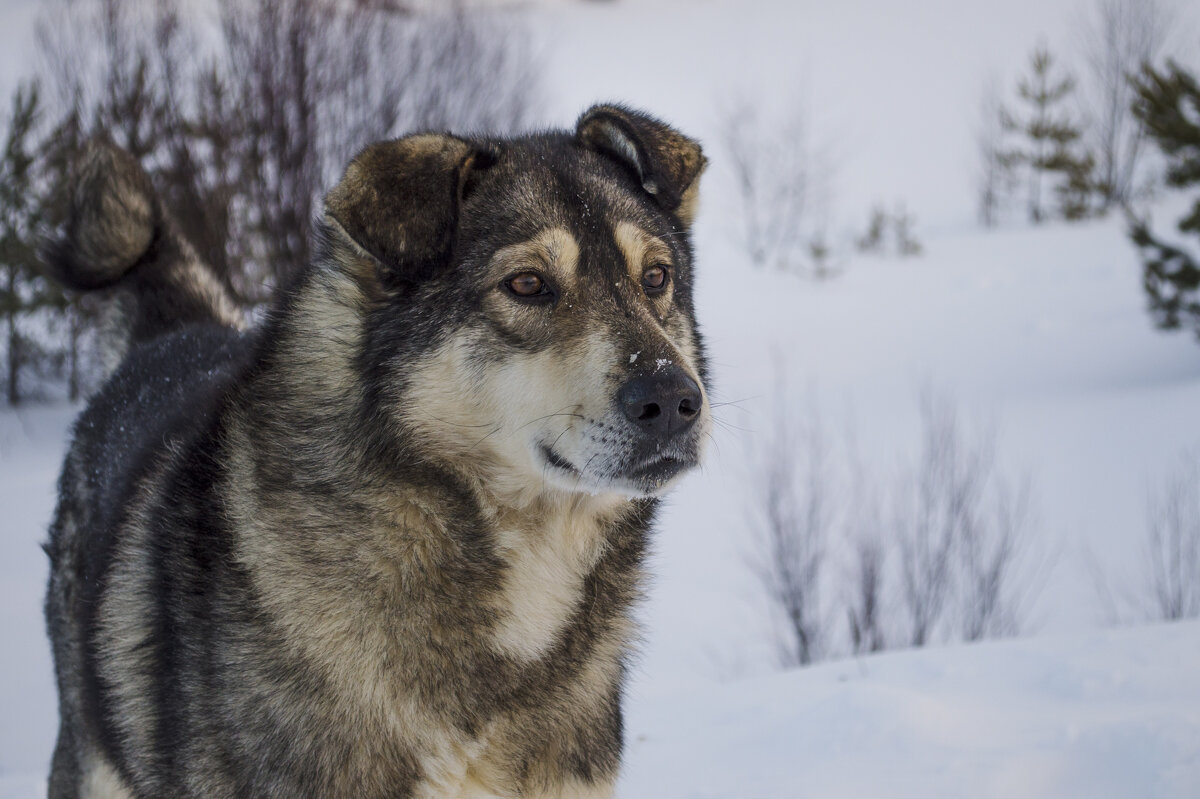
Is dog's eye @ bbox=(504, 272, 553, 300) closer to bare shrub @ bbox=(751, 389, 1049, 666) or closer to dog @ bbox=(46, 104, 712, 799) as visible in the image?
dog @ bbox=(46, 104, 712, 799)

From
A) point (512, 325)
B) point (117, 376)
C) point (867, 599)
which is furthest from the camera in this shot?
point (867, 599)

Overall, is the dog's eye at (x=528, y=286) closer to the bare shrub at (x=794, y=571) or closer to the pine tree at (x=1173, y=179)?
the bare shrub at (x=794, y=571)

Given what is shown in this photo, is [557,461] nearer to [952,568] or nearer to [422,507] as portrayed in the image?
[422,507]

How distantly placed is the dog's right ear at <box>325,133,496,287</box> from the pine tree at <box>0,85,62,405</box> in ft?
42.2

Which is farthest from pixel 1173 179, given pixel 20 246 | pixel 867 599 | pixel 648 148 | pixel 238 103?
pixel 20 246

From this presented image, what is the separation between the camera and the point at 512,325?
2.48 m

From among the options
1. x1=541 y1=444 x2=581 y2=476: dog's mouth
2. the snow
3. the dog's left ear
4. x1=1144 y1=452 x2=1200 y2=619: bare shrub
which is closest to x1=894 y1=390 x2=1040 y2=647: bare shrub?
x1=1144 y1=452 x2=1200 y2=619: bare shrub

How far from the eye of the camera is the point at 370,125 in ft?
41.9

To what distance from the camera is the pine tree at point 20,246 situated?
1373 centimetres

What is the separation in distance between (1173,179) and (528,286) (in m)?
15.1

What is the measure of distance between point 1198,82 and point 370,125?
11.6 m

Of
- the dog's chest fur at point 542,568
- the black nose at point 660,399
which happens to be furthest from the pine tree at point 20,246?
the black nose at point 660,399

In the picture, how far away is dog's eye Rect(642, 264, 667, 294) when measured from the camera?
274 cm

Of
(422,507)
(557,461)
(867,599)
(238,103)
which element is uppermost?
(238,103)
